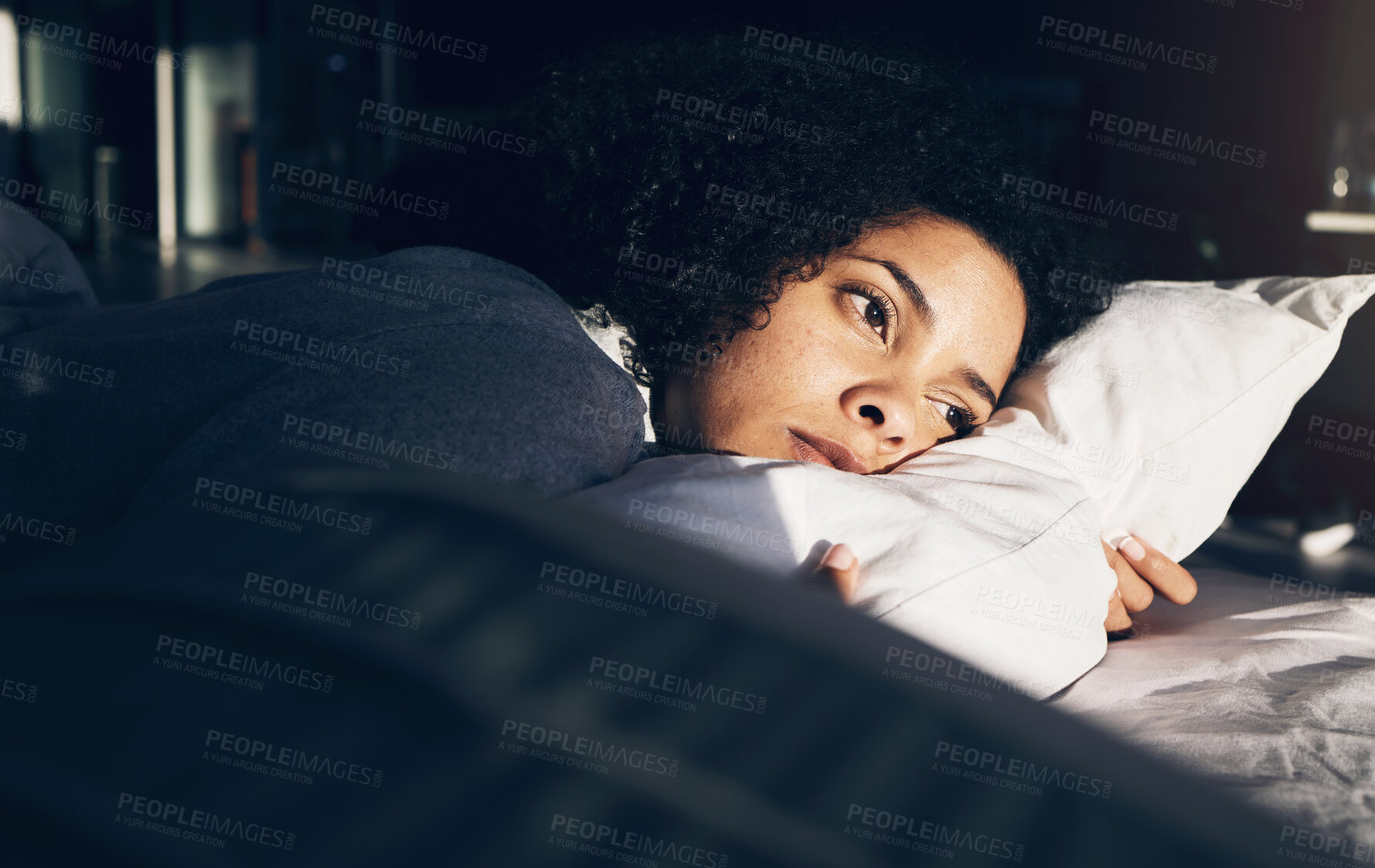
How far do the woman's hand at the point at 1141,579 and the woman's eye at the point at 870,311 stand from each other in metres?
0.45

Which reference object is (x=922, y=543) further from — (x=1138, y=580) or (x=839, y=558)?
(x=1138, y=580)

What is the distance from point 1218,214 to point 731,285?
2067 millimetres

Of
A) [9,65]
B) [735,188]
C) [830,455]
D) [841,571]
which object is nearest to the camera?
[841,571]

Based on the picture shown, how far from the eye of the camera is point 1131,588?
4.07 ft

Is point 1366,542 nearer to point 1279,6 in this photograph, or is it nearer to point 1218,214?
point 1218,214

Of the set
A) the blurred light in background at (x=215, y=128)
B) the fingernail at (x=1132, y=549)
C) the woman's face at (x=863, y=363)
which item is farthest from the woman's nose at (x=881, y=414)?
the blurred light in background at (x=215, y=128)

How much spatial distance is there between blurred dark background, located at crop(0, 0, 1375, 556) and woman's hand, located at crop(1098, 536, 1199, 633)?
88 cm

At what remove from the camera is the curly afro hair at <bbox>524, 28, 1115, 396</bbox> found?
1.35 metres

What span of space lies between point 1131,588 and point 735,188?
853mm

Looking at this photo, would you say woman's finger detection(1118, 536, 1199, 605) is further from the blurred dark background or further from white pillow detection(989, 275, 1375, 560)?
the blurred dark background

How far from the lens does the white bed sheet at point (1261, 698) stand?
2.26 feet

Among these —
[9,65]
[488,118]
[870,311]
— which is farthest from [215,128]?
[870,311]

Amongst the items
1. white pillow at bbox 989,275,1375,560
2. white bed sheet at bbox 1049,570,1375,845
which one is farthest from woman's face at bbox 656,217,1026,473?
white bed sheet at bbox 1049,570,1375,845

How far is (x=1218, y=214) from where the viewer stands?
2.63 metres
